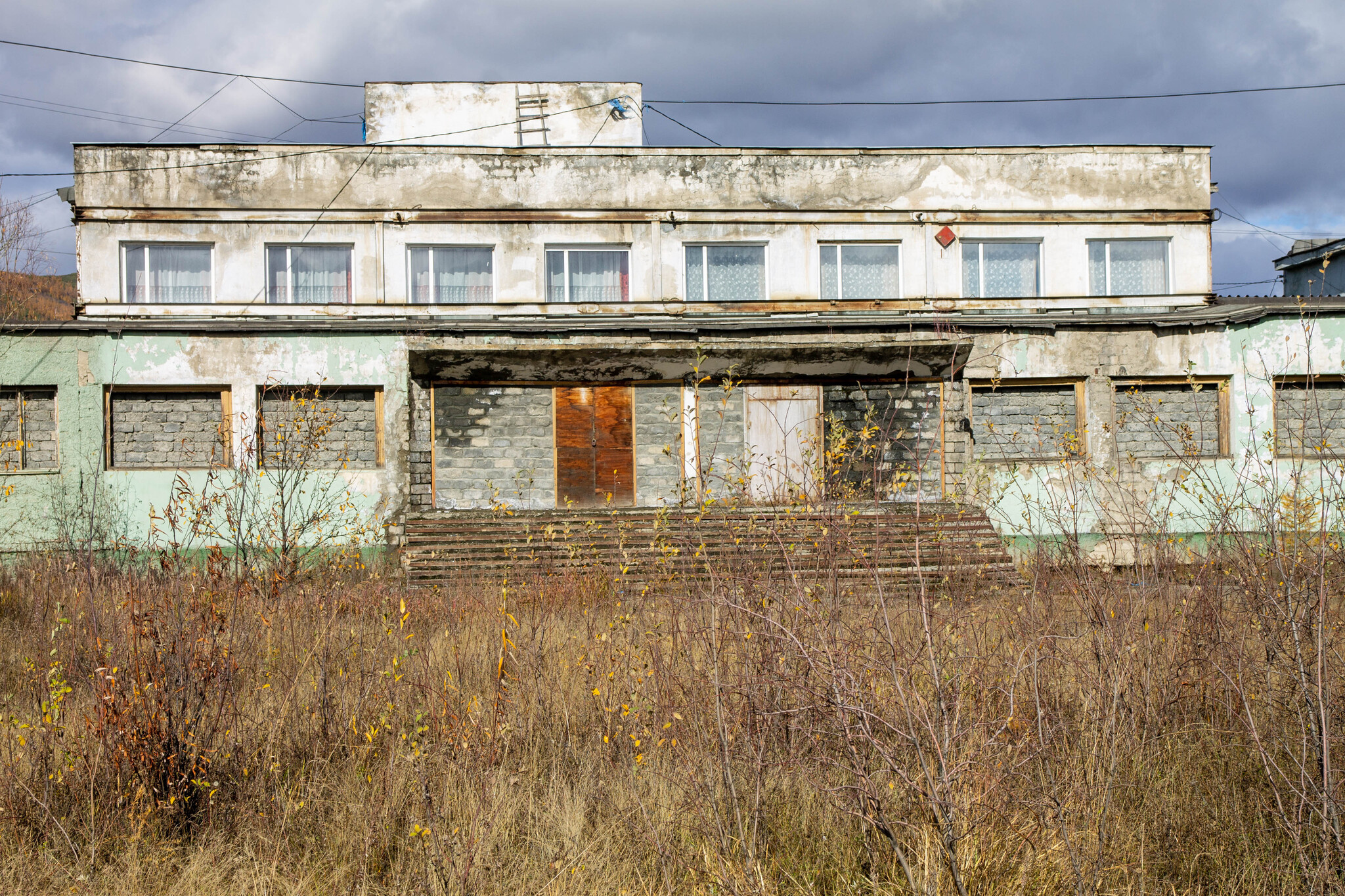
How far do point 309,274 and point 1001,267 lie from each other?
1329 centimetres

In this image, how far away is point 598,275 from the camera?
1611 cm

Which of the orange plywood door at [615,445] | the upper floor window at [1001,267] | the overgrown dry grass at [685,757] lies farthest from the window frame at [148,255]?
the upper floor window at [1001,267]

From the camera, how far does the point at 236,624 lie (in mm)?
4629

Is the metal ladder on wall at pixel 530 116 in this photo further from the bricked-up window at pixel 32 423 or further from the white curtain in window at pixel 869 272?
the bricked-up window at pixel 32 423

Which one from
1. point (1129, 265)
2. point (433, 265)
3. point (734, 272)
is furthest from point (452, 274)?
point (1129, 265)

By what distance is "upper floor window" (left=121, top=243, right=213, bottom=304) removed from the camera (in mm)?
15562

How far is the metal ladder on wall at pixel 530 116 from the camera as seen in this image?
1788cm

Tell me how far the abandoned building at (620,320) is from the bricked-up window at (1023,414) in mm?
40

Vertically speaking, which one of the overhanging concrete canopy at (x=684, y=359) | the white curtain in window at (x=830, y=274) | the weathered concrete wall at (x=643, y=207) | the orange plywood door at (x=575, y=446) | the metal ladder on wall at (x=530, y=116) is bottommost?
the orange plywood door at (x=575, y=446)

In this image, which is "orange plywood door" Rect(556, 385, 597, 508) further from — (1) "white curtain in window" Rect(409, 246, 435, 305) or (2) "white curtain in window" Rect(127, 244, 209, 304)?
(2) "white curtain in window" Rect(127, 244, 209, 304)

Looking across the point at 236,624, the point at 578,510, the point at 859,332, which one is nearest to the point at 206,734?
the point at 236,624

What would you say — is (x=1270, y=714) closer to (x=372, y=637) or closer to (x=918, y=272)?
(x=372, y=637)

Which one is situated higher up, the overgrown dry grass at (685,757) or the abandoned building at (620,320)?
the abandoned building at (620,320)

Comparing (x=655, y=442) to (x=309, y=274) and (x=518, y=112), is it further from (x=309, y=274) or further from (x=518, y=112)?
(x=518, y=112)
